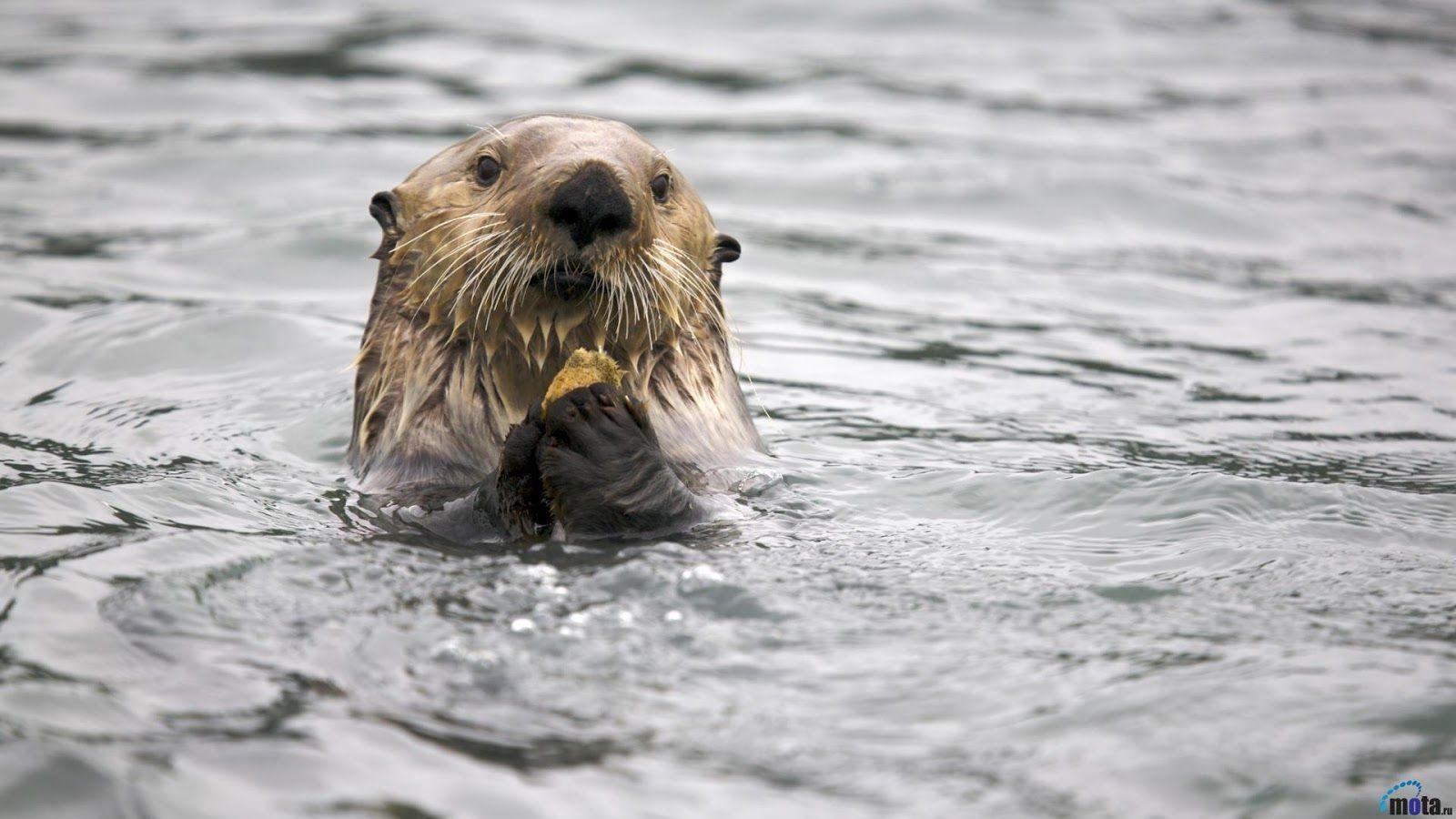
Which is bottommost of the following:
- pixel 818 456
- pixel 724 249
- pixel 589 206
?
pixel 818 456

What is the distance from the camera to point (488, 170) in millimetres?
4590

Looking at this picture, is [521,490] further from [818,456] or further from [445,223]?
[818,456]

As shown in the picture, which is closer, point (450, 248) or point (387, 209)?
point (450, 248)

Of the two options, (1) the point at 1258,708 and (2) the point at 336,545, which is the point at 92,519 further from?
(1) the point at 1258,708

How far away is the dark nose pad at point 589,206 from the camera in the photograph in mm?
4105

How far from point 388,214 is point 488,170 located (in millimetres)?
426

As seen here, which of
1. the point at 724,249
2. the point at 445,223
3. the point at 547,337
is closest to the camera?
the point at 547,337

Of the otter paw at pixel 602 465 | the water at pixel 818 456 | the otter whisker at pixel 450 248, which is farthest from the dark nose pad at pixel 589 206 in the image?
the water at pixel 818 456

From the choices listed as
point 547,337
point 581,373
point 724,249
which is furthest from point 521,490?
point 724,249

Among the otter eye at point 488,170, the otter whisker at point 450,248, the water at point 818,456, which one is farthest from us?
the otter eye at point 488,170

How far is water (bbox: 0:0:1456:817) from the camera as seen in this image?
3.13 metres

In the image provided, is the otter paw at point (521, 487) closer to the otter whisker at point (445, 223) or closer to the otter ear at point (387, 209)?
the otter whisker at point (445, 223)

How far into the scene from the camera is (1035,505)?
16.4 feet

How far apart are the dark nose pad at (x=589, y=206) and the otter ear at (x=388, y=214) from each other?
86 centimetres
